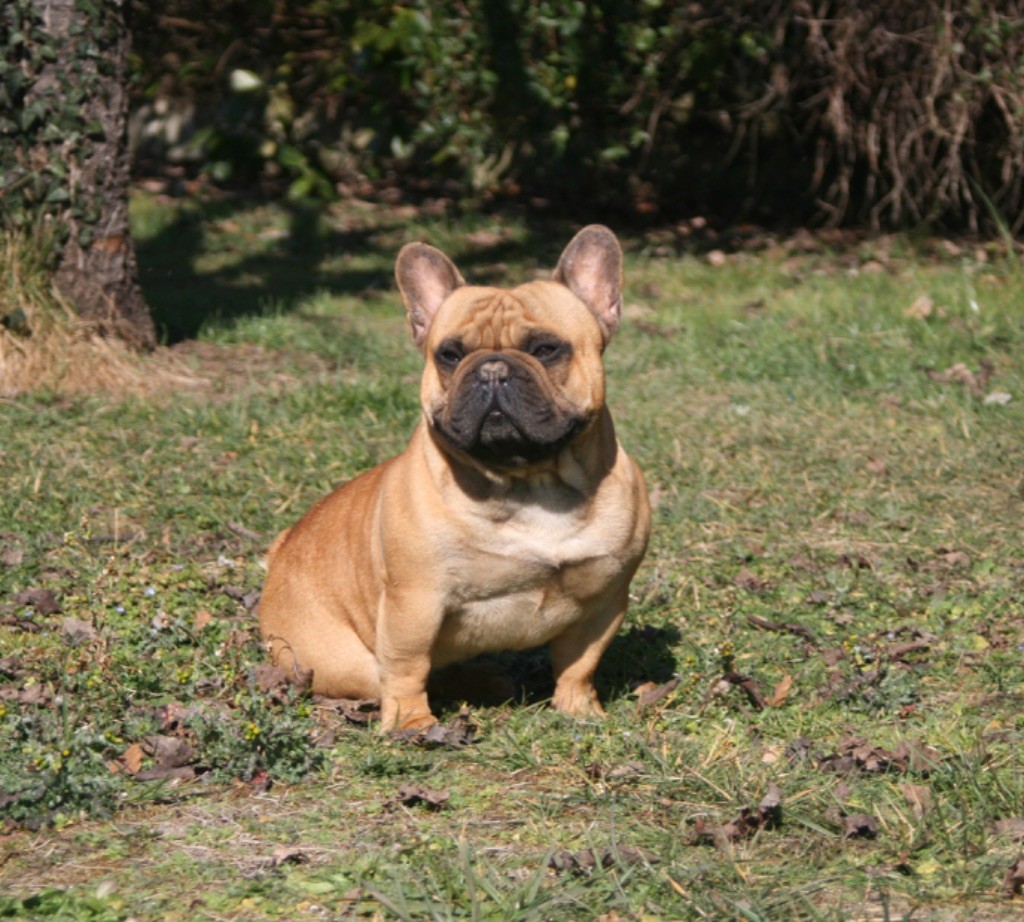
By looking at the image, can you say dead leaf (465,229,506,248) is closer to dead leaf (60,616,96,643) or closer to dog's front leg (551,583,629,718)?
dead leaf (60,616,96,643)

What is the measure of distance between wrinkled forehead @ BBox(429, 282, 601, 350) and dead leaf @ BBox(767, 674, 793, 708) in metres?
1.32

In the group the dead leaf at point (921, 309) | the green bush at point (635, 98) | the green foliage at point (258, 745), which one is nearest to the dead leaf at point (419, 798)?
the green foliage at point (258, 745)

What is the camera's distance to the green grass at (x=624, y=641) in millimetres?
3447

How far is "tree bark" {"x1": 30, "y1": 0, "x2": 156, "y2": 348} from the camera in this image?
24.1 feet

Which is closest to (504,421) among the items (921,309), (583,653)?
(583,653)

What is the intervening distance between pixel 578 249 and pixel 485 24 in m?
6.26

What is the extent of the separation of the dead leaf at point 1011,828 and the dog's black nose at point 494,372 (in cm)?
176

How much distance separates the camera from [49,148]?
7.38 metres

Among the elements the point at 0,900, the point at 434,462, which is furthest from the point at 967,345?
the point at 0,900

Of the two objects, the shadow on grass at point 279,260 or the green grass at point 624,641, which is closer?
the green grass at point 624,641

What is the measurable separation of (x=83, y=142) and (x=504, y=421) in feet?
14.0

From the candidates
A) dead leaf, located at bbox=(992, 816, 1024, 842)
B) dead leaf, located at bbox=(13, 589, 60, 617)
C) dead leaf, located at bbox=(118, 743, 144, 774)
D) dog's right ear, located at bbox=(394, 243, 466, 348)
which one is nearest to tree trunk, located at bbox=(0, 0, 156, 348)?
dead leaf, located at bbox=(13, 589, 60, 617)

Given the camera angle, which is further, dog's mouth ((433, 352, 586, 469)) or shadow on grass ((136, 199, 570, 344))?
shadow on grass ((136, 199, 570, 344))

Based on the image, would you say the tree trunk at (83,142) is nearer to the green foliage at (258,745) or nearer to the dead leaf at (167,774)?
the green foliage at (258,745)
